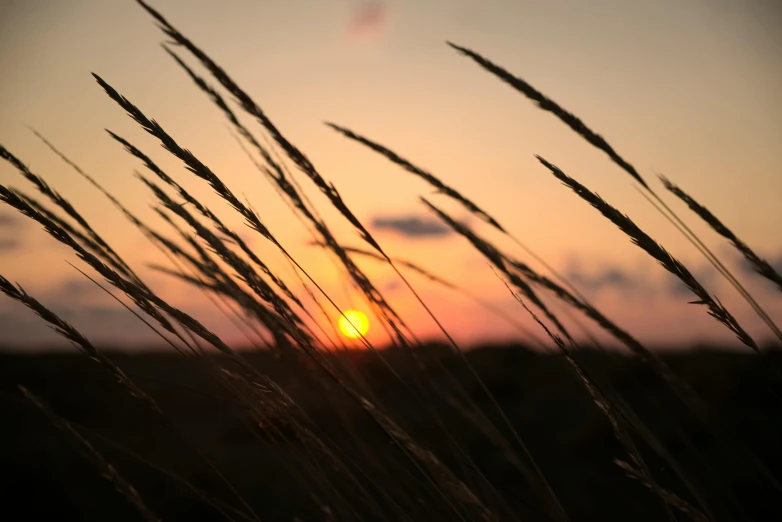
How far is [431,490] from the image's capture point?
1125mm

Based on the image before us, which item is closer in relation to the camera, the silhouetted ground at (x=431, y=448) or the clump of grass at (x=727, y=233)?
the clump of grass at (x=727, y=233)

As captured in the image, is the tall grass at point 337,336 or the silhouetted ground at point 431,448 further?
the silhouetted ground at point 431,448

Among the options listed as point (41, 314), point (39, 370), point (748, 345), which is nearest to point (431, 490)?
point (748, 345)

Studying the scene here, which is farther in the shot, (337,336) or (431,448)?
(431,448)

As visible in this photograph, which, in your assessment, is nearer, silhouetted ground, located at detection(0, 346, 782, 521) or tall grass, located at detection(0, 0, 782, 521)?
tall grass, located at detection(0, 0, 782, 521)

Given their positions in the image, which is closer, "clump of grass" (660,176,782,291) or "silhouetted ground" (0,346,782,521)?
"clump of grass" (660,176,782,291)

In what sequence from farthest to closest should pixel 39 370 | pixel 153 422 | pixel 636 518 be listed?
pixel 39 370 < pixel 153 422 < pixel 636 518

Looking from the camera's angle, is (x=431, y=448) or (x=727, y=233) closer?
(x=727, y=233)

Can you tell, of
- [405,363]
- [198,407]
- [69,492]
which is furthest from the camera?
[198,407]

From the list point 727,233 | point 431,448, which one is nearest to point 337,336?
point 727,233

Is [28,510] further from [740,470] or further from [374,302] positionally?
[740,470]

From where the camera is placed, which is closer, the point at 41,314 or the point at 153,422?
the point at 41,314

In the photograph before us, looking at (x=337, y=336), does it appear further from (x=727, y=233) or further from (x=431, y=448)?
(x=431, y=448)

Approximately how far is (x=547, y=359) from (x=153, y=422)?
5.96 meters
